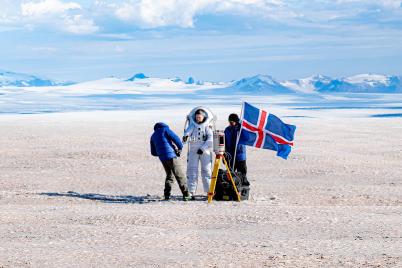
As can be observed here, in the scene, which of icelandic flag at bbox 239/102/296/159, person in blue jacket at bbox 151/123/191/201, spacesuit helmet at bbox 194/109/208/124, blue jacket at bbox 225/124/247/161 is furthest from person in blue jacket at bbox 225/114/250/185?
person in blue jacket at bbox 151/123/191/201

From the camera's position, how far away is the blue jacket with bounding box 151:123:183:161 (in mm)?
11734

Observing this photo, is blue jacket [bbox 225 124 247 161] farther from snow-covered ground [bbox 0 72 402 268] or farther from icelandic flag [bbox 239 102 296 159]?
→ snow-covered ground [bbox 0 72 402 268]

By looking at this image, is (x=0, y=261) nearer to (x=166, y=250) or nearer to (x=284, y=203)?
(x=166, y=250)

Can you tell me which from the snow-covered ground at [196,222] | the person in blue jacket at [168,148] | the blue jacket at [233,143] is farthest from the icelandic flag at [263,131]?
the person in blue jacket at [168,148]

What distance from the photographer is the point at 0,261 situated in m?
7.30

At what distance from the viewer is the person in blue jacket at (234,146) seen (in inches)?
478

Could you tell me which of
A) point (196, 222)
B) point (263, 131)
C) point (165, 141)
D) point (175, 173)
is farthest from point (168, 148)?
point (196, 222)

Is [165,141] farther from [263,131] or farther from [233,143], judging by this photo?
[263,131]

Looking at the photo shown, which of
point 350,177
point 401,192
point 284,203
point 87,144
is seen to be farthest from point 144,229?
point 87,144

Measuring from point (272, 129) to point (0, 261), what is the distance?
6.07 meters

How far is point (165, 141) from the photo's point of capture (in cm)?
1178

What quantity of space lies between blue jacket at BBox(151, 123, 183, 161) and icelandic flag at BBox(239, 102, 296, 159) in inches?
45.9

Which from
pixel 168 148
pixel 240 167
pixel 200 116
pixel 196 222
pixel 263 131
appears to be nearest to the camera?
pixel 196 222

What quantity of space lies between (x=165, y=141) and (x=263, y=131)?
1691 millimetres
